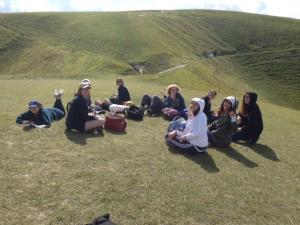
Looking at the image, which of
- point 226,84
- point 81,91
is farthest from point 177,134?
point 226,84

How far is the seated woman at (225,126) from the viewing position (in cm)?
1669

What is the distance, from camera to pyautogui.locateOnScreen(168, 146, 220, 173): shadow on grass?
1462 centimetres

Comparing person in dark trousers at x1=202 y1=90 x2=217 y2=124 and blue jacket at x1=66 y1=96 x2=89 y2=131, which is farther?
person in dark trousers at x1=202 y1=90 x2=217 y2=124

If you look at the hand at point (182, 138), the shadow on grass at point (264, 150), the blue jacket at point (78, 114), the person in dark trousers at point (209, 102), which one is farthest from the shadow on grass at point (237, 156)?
the blue jacket at point (78, 114)

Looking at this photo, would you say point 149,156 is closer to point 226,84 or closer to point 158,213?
point 158,213

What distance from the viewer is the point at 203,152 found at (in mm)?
16047

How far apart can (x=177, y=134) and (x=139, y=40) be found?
10458 centimetres

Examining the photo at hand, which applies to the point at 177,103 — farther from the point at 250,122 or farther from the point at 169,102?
the point at 250,122

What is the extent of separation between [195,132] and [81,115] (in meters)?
5.00

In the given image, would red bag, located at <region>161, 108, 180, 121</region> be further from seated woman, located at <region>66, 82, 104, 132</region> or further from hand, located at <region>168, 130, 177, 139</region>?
hand, located at <region>168, 130, 177, 139</region>

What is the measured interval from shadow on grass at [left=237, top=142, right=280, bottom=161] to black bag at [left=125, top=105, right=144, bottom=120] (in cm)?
554

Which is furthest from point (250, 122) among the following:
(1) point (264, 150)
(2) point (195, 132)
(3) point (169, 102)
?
(3) point (169, 102)

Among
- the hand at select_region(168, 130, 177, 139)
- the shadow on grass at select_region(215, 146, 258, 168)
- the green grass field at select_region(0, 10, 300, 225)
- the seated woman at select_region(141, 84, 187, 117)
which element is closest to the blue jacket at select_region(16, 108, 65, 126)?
the green grass field at select_region(0, 10, 300, 225)

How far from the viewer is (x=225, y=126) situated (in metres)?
17.0
